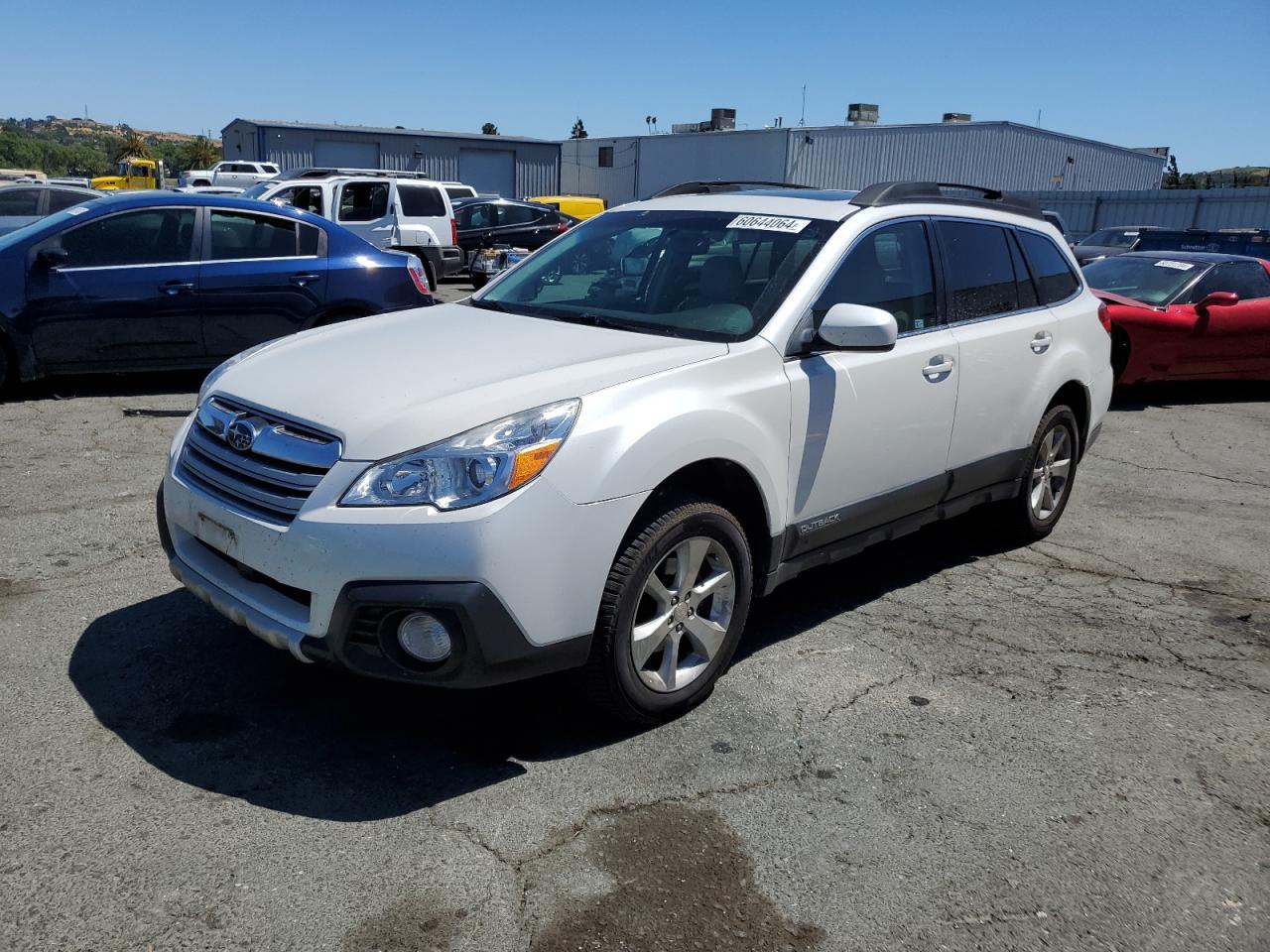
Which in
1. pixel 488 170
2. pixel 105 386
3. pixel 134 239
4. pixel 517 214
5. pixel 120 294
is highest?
pixel 488 170

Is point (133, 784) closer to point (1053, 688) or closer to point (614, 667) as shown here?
point (614, 667)

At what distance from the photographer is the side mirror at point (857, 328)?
151 inches

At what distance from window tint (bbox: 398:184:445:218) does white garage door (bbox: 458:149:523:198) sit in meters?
26.2

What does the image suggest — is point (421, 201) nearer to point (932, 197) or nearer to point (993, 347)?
point (932, 197)

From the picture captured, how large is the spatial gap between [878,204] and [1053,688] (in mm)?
2075

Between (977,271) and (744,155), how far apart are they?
124ft

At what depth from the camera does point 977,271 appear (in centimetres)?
508

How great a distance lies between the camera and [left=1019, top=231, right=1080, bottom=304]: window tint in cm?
558

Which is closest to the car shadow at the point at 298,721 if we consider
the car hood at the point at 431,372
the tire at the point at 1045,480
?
the car hood at the point at 431,372

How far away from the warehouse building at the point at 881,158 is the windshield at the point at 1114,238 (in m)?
20.3

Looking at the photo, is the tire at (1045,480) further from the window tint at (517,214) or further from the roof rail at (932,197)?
the window tint at (517,214)

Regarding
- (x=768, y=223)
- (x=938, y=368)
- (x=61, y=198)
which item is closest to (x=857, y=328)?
(x=768, y=223)

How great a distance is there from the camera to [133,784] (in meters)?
3.20

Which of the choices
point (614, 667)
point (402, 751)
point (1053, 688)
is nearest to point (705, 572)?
point (614, 667)
